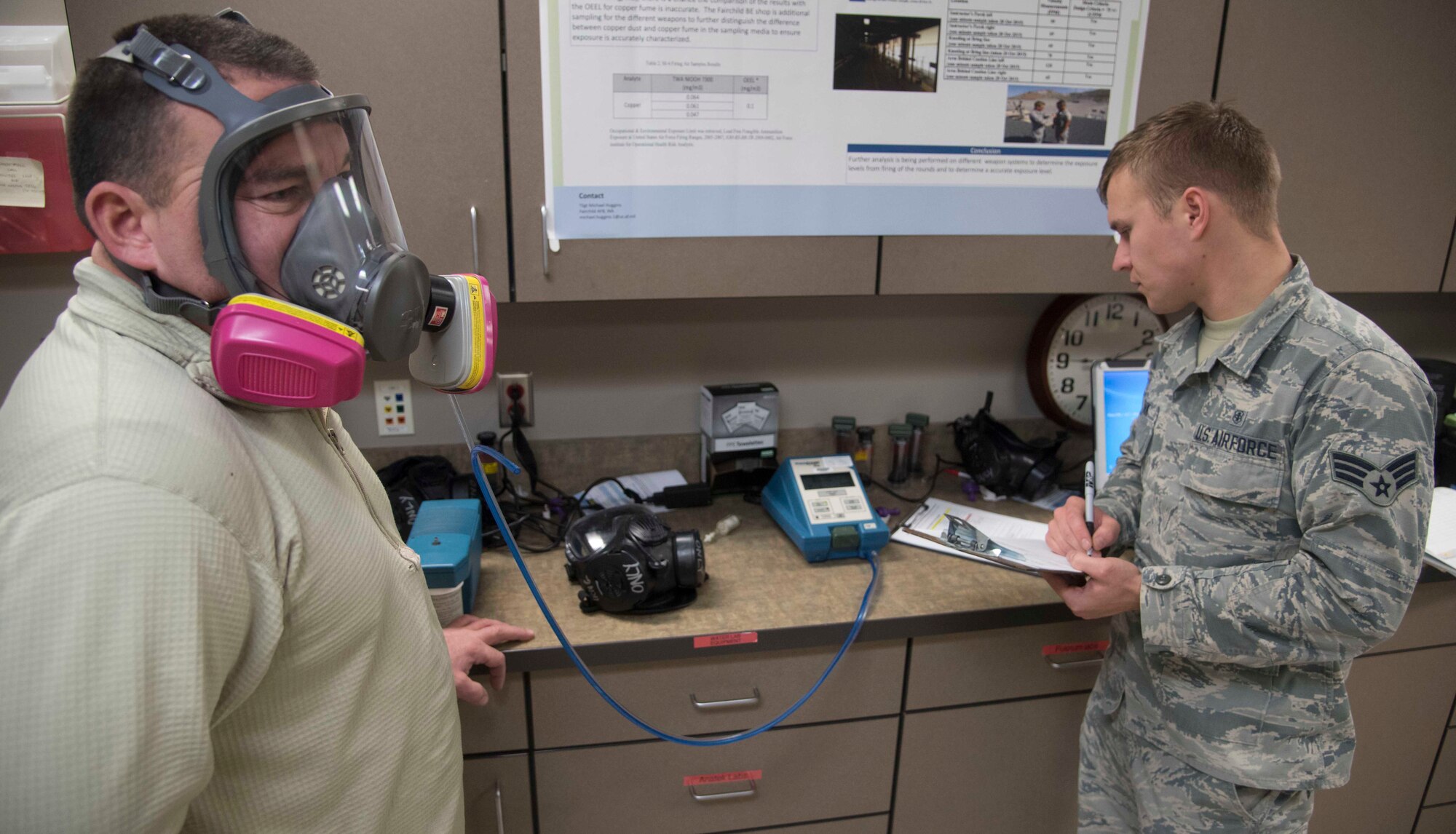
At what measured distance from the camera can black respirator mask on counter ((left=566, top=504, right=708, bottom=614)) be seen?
1334mm

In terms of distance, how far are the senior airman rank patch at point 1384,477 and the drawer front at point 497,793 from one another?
1.28 m

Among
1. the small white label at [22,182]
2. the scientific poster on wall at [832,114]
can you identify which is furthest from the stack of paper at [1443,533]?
the small white label at [22,182]

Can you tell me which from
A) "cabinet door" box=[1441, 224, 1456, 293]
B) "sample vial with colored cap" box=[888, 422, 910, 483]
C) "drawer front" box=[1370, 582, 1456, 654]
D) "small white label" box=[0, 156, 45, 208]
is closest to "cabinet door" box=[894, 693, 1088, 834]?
"sample vial with colored cap" box=[888, 422, 910, 483]

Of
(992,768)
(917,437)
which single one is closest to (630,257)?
(917,437)

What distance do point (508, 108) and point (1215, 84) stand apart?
4.41 ft

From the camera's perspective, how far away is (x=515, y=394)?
1807 mm

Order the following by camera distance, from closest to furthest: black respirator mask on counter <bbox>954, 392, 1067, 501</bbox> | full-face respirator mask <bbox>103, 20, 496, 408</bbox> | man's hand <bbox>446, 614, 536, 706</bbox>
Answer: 1. full-face respirator mask <bbox>103, 20, 496, 408</bbox>
2. man's hand <bbox>446, 614, 536, 706</bbox>
3. black respirator mask on counter <bbox>954, 392, 1067, 501</bbox>

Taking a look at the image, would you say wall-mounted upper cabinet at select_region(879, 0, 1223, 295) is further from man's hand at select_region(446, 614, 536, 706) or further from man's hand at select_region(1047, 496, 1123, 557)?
man's hand at select_region(446, 614, 536, 706)

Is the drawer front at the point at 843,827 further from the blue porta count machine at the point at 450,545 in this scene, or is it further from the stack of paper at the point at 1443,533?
the stack of paper at the point at 1443,533

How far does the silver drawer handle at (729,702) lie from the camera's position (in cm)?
138

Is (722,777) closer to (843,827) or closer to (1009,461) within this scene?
(843,827)

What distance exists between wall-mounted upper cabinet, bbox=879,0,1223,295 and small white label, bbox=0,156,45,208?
155cm

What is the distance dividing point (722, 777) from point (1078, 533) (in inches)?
30.1

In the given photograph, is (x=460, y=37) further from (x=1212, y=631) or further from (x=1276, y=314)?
(x=1212, y=631)
